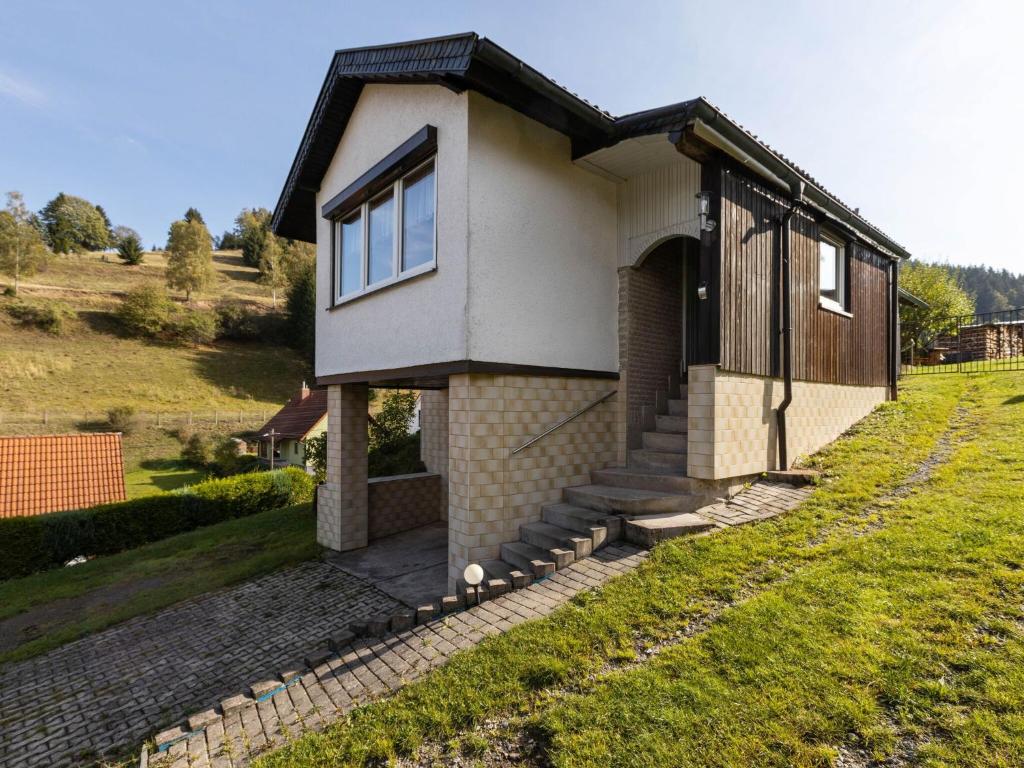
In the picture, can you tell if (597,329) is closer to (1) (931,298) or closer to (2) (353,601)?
(2) (353,601)

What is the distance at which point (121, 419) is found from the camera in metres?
32.7

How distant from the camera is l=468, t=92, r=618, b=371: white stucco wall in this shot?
6.05m

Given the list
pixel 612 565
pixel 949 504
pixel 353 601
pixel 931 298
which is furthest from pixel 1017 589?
pixel 931 298

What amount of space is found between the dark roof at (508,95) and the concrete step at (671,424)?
150 inches

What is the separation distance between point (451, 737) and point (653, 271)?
283 inches

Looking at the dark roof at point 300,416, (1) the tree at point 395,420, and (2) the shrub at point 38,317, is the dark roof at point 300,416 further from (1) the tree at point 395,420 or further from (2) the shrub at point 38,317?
(2) the shrub at point 38,317

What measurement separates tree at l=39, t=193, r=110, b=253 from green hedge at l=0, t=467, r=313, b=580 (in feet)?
244

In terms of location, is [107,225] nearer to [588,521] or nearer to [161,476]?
[161,476]

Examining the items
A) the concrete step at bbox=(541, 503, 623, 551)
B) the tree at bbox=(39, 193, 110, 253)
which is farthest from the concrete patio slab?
the tree at bbox=(39, 193, 110, 253)

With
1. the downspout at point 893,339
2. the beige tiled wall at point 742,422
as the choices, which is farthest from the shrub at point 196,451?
the downspout at point 893,339

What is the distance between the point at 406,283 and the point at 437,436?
513cm

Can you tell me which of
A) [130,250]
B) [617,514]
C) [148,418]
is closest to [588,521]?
[617,514]

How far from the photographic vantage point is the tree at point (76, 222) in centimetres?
6706

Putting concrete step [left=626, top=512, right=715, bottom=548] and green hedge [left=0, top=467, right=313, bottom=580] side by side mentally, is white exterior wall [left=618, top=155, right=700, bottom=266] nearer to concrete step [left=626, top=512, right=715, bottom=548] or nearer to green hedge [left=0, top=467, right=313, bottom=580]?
concrete step [left=626, top=512, right=715, bottom=548]
